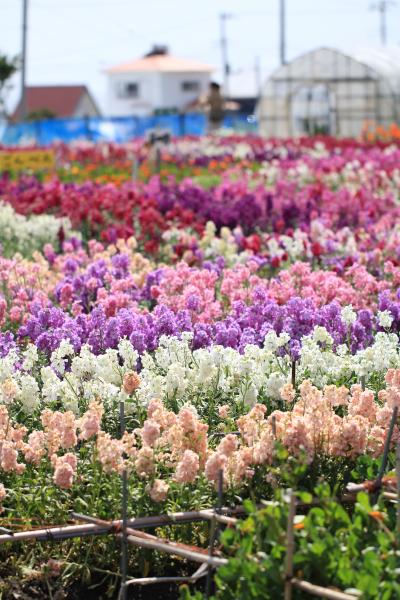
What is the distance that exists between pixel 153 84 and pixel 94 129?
1993 inches

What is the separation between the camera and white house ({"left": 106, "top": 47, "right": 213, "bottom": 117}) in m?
99.6

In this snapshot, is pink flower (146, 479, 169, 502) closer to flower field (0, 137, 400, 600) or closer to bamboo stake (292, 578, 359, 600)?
flower field (0, 137, 400, 600)

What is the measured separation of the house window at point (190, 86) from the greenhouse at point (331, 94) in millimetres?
57442

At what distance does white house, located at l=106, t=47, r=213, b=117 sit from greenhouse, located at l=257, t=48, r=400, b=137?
5642cm

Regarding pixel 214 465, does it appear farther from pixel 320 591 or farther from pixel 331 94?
pixel 331 94

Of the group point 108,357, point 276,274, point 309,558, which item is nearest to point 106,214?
point 276,274

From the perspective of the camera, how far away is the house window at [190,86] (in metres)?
101

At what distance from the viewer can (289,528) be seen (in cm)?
379

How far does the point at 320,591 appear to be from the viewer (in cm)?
374

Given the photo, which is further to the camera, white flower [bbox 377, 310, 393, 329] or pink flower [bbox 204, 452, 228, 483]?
white flower [bbox 377, 310, 393, 329]

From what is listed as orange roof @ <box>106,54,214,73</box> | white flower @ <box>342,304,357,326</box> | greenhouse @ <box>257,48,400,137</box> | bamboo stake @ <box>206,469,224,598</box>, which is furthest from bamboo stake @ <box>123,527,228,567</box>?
orange roof @ <box>106,54,214,73</box>

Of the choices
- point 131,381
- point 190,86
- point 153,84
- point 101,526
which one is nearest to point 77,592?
point 101,526

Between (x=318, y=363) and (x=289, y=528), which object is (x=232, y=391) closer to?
(x=318, y=363)

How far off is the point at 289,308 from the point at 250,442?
7.44ft
